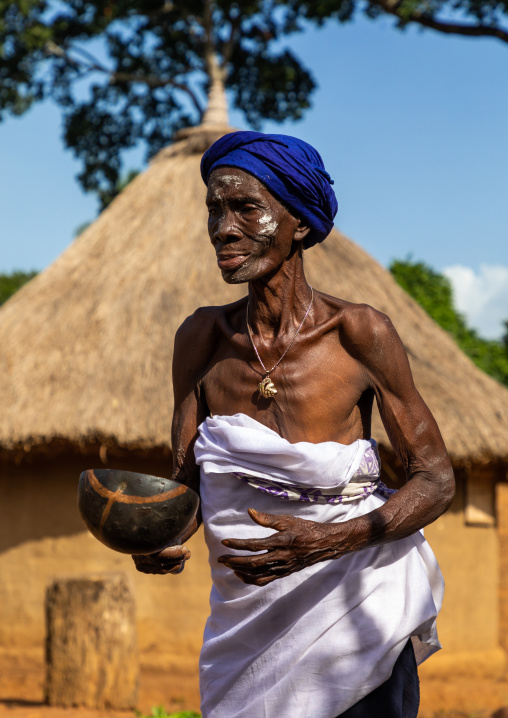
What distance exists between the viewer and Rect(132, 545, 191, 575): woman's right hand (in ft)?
7.29

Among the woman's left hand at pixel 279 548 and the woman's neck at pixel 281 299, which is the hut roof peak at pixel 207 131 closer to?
the woman's neck at pixel 281 299

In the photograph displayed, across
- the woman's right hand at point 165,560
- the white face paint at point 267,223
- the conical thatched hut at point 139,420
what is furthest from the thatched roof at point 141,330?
the white face paint at point 267,223

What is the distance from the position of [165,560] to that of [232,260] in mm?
793

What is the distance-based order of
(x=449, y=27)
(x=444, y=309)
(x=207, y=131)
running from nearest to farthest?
(x=449, y=27), (x=207, y=131), (x=444, y=309)

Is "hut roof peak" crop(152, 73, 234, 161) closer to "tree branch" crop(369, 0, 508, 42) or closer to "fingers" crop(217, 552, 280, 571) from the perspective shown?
"tree branch" crop(369, 0, 508, 42)

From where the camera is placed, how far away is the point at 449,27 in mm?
9344

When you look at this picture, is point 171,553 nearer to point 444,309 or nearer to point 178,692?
point 178,692

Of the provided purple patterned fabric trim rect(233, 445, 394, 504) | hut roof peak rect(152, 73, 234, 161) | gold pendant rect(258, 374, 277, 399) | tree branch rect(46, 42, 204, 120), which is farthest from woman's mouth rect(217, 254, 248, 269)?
tree branch rect(46, 42, 204, 120)

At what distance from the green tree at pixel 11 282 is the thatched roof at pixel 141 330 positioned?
12461 millimetres

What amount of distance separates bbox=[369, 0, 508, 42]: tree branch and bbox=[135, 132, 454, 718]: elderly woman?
24.7ft

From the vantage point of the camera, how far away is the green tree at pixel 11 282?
69.5 feet

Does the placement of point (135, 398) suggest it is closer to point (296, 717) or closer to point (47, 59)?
point (296, 717)

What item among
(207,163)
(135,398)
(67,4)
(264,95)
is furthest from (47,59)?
(207,163)

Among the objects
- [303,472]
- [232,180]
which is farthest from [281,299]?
[303,472]
